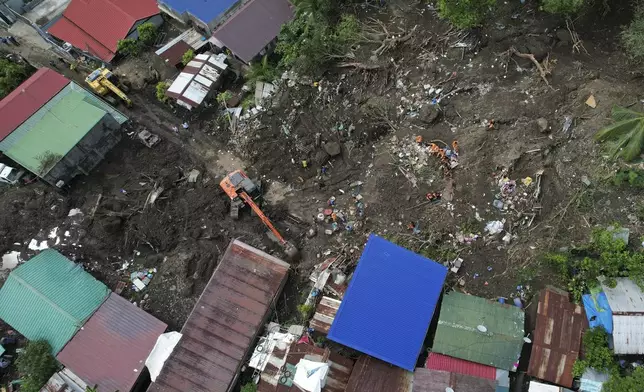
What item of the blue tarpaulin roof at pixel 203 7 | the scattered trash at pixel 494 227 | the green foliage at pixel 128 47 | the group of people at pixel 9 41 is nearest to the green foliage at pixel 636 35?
the scattered trash at pixel 494 227

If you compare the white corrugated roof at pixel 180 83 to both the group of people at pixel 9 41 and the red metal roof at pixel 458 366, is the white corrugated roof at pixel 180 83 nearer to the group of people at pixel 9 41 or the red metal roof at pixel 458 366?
the group of people at pixel 9 41

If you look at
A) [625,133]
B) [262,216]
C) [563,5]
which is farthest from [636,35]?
[262,216]

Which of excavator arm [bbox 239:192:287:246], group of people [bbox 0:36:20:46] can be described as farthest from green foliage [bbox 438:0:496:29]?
group of people [bbox 0:36:20:46]

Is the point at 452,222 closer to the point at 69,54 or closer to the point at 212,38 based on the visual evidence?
the point at 212,38

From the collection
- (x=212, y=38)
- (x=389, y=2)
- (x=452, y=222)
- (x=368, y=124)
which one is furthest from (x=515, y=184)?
(x=212, y=38)

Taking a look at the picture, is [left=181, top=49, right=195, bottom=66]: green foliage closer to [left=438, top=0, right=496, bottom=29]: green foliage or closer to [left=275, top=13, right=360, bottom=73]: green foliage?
[left=275, top=13, right=360, bottom=73]: green foliage
